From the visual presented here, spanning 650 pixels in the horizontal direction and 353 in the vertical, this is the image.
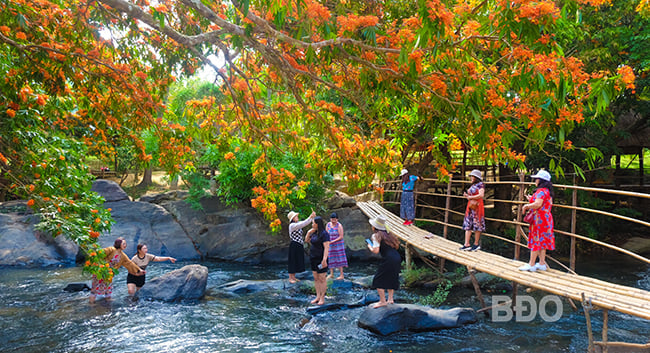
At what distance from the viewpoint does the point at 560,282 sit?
5.91 m

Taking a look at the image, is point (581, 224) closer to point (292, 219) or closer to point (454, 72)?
point (292, 219)

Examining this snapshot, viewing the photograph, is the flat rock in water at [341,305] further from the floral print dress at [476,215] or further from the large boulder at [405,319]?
the floral print dress at [476,215]

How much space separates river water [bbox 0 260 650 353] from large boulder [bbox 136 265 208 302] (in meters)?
0.24

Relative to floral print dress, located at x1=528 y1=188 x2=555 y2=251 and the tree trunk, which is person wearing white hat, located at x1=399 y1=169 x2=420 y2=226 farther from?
the tree trunk

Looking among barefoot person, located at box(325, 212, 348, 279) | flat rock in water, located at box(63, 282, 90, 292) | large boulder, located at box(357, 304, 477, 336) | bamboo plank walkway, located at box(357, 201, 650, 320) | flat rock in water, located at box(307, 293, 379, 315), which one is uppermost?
bamboo plank walkway, located at box(357, 201, 650, 320)

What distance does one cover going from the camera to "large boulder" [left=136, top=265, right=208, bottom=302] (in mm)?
8911

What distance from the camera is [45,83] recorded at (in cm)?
603

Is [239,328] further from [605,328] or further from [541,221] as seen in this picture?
[605,328]

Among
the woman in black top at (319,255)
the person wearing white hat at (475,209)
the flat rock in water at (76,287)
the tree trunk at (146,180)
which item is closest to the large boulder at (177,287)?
the flat rock in water at (76,287)

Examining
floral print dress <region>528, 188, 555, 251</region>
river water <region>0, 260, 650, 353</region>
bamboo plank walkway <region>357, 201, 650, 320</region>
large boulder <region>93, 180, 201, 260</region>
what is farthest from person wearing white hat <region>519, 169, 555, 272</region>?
large boulder <region>93, 180, 201, 260</region>

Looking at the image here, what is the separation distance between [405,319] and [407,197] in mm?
4187

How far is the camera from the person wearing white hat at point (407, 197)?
10.6 metres

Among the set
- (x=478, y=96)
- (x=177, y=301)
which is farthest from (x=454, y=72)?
(x=177, y=301)

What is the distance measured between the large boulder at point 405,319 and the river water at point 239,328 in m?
0.12
